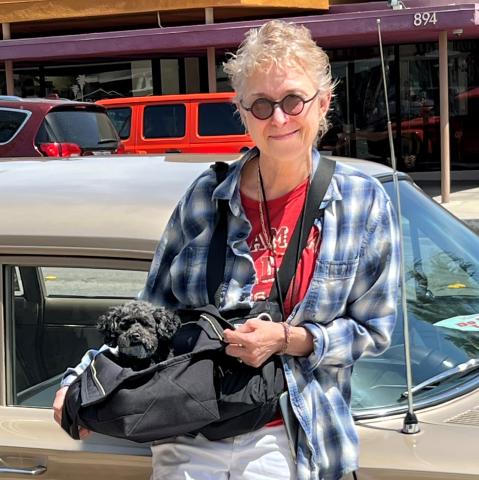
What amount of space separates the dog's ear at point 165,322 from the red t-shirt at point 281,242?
188 mm

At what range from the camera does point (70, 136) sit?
11.3 meters

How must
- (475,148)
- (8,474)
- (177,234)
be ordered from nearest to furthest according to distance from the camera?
1. (177,234)
2. (8,474)
3. (475,148)

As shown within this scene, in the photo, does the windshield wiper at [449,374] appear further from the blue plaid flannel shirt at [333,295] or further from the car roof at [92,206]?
the car roof at [92,206]

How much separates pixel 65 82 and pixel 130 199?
1824cm

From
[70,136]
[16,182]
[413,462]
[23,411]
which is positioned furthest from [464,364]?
[70,136]

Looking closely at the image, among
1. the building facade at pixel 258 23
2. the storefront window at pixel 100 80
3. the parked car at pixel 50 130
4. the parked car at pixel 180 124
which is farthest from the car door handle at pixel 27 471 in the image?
the storefront window at pixel 100 80

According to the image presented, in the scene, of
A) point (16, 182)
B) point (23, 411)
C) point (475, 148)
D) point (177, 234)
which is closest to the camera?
point (177, 234)

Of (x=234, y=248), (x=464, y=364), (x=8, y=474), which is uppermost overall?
(x=234, y=248)

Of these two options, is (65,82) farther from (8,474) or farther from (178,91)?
(8,474)

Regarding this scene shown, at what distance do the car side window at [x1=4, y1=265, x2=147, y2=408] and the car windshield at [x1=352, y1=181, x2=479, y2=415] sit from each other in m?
0.72

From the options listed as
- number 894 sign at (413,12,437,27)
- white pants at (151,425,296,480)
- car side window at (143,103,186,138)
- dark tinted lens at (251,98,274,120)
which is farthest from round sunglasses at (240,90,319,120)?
number 894 sign at (413,12,437,27)

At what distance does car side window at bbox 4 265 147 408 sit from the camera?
2.26 metres

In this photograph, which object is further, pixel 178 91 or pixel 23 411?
pixel 178 91

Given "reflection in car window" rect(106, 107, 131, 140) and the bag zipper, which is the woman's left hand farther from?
"reflection in car window" rect(106, 107, 131, 140)
